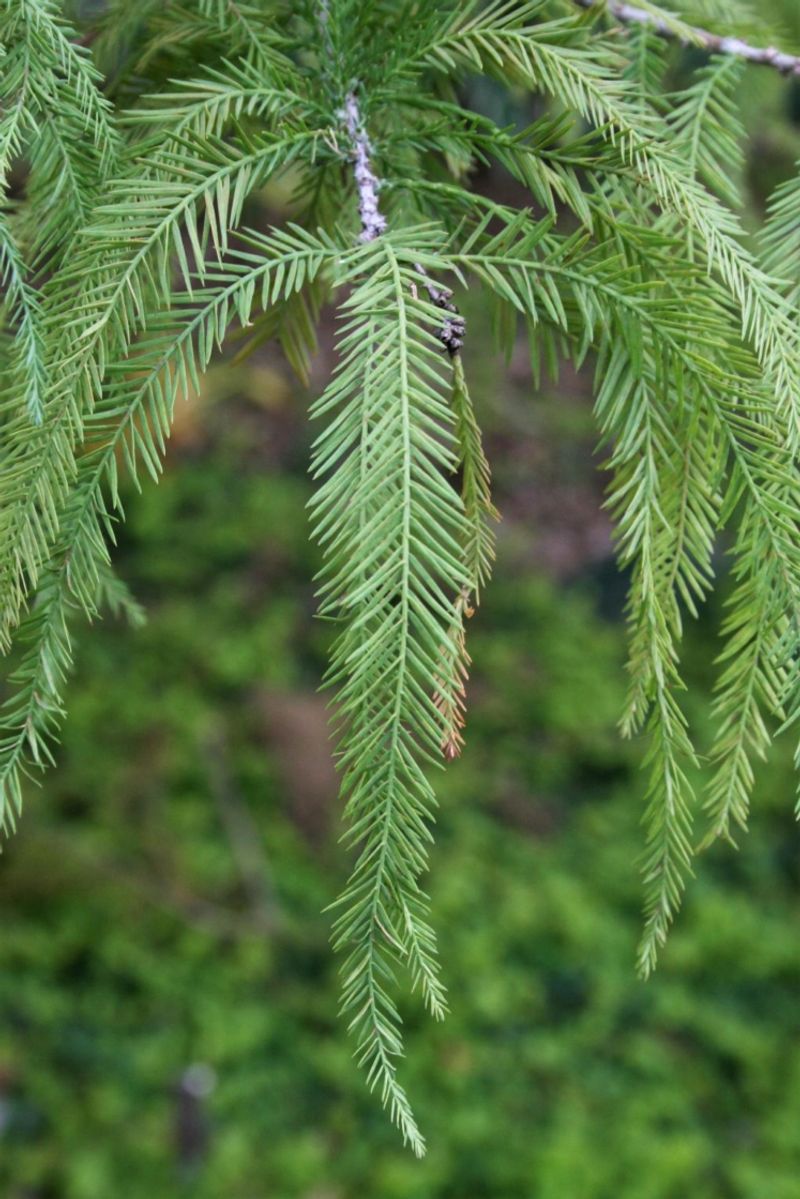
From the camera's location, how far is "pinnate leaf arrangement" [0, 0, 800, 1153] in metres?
0.66

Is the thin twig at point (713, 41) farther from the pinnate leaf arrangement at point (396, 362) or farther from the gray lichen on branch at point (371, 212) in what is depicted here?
the gray lichen on branch at point (371, 212)

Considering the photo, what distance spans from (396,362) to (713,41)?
0.67 m

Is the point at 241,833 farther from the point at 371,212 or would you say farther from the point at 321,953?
the point at 371,212

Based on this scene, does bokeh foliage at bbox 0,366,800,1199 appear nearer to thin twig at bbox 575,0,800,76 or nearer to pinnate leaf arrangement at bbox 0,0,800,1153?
pinnate leaf arrangement at bbox 0,0,800,1153

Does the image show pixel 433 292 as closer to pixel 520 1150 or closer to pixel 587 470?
pixel 520 1150

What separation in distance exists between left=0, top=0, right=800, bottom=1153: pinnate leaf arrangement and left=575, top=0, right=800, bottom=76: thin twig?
0.19 meters

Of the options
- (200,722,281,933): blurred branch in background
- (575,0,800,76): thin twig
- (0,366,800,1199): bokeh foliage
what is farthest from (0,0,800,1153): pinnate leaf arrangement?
(200,722,281,933): blurred branch in background

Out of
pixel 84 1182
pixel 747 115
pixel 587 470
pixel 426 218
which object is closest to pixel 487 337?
pixel 587 470

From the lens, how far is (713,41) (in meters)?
1.07

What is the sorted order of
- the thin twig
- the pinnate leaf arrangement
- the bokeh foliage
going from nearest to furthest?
the pinnate leaf arrangement, the thin twig, the bokeh foliage

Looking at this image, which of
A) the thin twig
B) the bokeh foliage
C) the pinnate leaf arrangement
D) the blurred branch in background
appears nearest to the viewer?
the pinnate leaf arrangement

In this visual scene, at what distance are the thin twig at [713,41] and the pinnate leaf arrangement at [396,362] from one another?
0.19 meters

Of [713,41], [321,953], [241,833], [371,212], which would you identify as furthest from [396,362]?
[241,833]

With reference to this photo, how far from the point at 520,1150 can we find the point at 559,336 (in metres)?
2.78
